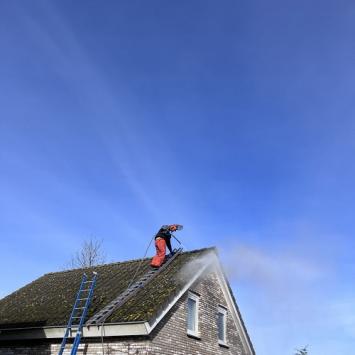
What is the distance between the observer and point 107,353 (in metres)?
12.7

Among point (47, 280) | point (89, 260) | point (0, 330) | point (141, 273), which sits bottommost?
Result: point (0, 330)

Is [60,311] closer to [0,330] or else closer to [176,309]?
[0,330]

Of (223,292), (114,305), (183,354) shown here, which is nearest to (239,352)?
(223,292)

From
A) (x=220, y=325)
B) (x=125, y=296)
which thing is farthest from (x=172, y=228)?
(x=220, y=325)

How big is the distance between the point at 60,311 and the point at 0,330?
2.06 m

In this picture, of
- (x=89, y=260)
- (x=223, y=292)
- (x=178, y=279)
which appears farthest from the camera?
(x=89, y=260)

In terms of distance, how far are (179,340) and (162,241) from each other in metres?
3.65

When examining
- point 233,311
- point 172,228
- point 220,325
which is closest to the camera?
point 172,228

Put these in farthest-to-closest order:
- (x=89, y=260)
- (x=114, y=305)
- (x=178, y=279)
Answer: (x=89, y=260), (x=178, y=279), (x=114, y=305)

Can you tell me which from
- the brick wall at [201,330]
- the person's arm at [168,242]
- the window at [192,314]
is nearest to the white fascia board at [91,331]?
the brick wall at [201,330]

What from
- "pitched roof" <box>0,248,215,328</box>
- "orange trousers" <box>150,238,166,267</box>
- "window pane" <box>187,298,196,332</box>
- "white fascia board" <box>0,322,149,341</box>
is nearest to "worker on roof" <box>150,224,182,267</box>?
"orange trousers" <box>150,238,166,267</box>

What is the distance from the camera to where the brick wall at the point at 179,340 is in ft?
41.4

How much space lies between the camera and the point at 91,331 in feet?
42.4

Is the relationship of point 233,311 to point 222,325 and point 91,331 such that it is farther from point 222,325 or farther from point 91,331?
point 91,331
